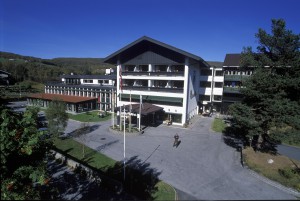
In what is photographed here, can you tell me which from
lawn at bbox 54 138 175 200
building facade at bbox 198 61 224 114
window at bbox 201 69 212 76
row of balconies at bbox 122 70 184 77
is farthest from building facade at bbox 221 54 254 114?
lawn at bbox 54 138 175 200

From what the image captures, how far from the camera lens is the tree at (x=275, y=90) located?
2004 cm

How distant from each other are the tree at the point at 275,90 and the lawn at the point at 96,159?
1184 centimetres

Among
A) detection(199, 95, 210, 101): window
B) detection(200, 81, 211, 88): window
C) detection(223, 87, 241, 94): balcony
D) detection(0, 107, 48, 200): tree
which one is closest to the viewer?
detection(0, 107, 48, 200): tree

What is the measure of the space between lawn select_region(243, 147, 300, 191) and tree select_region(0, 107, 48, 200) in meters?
17.9

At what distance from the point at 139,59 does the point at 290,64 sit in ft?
80.5

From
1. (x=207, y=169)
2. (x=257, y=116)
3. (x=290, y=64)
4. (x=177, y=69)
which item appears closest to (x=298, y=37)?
(x=290, y=64)

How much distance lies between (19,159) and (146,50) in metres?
30.9

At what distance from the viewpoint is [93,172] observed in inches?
655

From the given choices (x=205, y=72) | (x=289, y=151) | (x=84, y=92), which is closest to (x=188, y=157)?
(x=289, y=151)

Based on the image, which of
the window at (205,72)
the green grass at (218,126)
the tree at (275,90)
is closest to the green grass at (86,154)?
the tree at (275,90)

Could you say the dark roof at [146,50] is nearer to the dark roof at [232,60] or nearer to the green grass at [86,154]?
the dark roof at [232,60]

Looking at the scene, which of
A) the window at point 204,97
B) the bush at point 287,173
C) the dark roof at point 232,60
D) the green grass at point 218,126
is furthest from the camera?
the window at point 204,97

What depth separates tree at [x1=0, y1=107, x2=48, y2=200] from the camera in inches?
332

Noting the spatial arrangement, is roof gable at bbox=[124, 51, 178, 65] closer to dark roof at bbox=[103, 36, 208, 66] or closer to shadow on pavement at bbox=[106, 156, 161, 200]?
dark roof at bbox=[103, 36, 208, 66]
